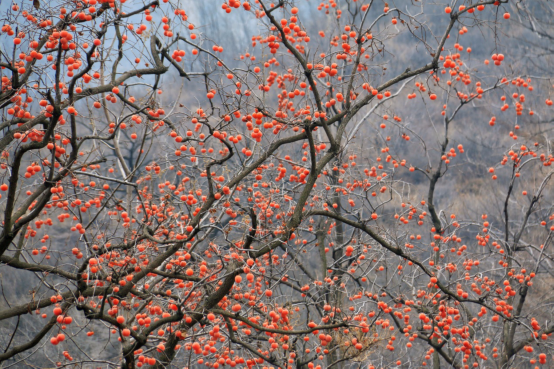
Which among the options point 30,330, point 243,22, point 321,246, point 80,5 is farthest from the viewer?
point 243,22

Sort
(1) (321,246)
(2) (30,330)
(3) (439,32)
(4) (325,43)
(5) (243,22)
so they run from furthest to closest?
(3) (439,32), (5) (243,22), (4) (325,43), (2) (30,330), (1) (321,246)

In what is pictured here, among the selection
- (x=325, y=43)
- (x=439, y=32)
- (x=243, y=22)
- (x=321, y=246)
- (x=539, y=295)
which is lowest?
(x=321, y=246)

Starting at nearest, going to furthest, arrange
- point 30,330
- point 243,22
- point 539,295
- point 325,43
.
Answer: point 539,295 < point 30,330 < point 325,43 < point 243,22

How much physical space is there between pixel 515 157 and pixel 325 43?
1412 cm

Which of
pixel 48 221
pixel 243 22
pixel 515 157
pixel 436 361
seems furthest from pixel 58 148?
pixel 243 22

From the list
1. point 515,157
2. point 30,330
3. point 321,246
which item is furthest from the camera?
point 30,330

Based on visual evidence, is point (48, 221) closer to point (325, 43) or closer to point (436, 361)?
point (436, 361)

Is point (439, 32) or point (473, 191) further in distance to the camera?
point (439, 32)

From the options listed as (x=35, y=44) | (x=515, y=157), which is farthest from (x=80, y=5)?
(x=515, y=157)

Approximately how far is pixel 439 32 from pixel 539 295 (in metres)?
18.9

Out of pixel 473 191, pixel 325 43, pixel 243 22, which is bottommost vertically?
pixel 473 191

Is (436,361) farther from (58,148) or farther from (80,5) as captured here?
Answer: (80,5)

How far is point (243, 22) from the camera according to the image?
26.8 metres

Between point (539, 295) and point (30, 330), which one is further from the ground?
point (539, 295)
